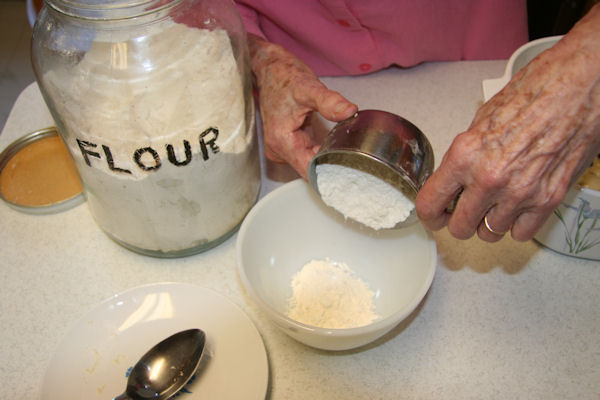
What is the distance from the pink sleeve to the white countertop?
0.30 m

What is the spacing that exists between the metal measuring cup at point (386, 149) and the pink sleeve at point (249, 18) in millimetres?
378

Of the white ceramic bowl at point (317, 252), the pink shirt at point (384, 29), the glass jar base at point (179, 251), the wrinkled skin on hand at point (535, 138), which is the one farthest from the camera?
the pink shirt at point (384, 29)

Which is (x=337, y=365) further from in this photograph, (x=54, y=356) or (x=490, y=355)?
(x=54, y=356)

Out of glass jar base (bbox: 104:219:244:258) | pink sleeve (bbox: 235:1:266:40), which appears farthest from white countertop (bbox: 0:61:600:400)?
pink sleeve (bbox: 235:1:266:40)

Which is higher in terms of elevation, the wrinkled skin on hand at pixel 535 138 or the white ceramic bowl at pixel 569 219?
the wrinkled skin on hand at pixel 535 138

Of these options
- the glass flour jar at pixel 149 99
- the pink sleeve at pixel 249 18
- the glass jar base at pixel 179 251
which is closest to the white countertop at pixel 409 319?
the glass jar base at pixel 179 251

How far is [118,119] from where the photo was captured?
564mm

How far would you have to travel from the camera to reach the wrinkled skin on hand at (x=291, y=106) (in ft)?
2.26

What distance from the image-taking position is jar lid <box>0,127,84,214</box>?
823 millimetres

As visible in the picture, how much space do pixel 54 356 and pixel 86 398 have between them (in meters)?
0.07

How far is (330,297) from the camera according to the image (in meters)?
0.70

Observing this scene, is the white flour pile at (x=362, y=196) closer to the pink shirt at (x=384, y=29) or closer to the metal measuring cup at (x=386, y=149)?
the metal measuring cup at (x=386, y=149)

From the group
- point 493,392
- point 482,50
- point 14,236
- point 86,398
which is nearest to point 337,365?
point 493,392

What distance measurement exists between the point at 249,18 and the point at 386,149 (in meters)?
0.49
